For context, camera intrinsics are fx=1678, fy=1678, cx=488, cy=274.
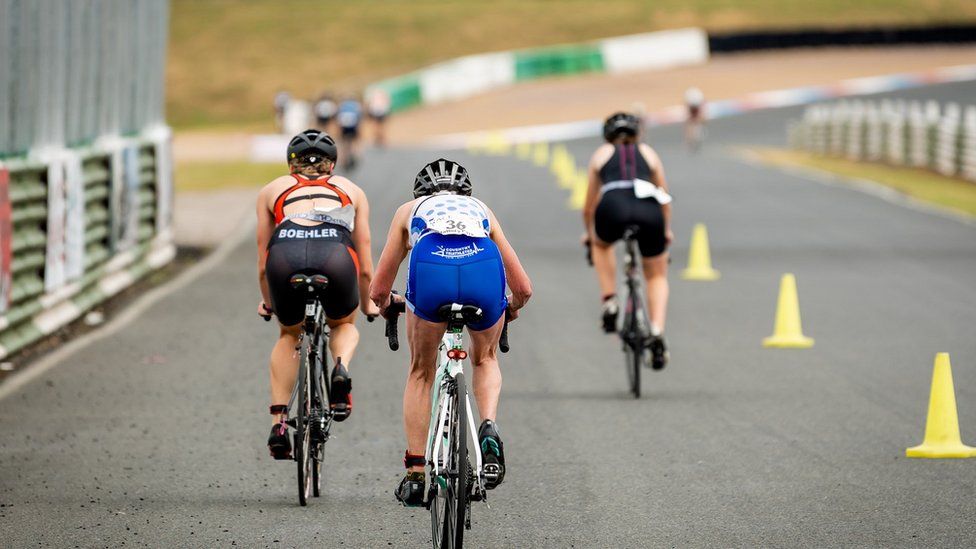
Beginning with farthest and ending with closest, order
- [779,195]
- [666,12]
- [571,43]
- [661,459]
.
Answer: [666,12] → [571,43] → [779,195] → [661,459]

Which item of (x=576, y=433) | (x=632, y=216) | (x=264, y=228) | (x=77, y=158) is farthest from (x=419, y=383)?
(x=77, y=158)

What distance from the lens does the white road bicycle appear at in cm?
638

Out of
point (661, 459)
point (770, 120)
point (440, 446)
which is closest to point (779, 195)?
point (661, 459)

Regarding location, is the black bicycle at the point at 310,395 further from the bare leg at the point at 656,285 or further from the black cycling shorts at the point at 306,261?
the bare leg at the point at 656,285

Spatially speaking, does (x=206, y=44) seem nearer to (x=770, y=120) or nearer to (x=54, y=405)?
(x=770, y=120)

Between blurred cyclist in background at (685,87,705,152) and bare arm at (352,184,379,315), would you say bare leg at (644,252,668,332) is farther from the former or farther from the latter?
blurred cyclist in background at (685,87,705,152)

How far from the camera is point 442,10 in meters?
87.7

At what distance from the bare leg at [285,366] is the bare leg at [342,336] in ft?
0.62

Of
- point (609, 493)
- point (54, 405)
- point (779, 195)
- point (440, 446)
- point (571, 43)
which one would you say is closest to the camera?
point (440, 446)

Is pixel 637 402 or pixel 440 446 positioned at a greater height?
pixel 440 446

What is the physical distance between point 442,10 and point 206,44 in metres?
15.3

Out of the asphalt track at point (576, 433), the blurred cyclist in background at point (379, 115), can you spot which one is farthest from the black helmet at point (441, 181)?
the blurred cyclist in background at point (379, 115)

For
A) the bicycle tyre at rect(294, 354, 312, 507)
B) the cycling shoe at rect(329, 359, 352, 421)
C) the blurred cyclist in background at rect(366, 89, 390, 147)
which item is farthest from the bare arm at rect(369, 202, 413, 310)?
the blurred cyclist in background at rect(366, 89, 390, 147)

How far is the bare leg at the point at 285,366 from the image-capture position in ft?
26.7
